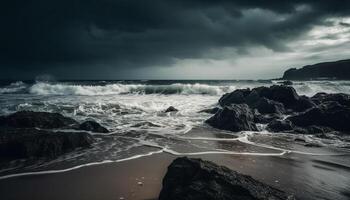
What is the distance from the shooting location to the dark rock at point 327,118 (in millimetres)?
13070

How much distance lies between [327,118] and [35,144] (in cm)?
1278

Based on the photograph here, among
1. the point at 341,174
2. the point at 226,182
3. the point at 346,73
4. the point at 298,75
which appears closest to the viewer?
the point at 226,182

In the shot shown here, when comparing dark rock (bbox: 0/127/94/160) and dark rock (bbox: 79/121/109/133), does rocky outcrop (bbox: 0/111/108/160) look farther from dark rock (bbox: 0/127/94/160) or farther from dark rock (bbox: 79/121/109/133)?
dark rock (bbox: 79/121/109/133)

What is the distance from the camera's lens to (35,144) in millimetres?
7914

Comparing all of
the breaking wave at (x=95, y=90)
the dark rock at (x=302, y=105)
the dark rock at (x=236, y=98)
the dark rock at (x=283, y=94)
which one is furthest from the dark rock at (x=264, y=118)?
the breaking wave at (x=95, y=90)

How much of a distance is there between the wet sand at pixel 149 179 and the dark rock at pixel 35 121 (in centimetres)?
597

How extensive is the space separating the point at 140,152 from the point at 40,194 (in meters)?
3.59

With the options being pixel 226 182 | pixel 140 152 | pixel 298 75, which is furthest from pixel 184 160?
pixel 298 75

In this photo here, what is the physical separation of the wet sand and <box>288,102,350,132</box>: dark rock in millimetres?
5545

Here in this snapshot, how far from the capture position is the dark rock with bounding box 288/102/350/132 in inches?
515

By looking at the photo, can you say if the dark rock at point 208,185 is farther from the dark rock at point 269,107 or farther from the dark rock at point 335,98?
the dark rock at point 335,98

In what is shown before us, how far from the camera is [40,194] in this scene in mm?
5375

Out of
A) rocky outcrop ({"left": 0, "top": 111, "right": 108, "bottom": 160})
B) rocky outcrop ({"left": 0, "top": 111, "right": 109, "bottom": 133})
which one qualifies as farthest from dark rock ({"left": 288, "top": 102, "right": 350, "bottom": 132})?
rocky outcrop ({"left": 0, "top": 111, "right": 108, "bottom": 160})

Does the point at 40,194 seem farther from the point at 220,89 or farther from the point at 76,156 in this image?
the point at 220,89
